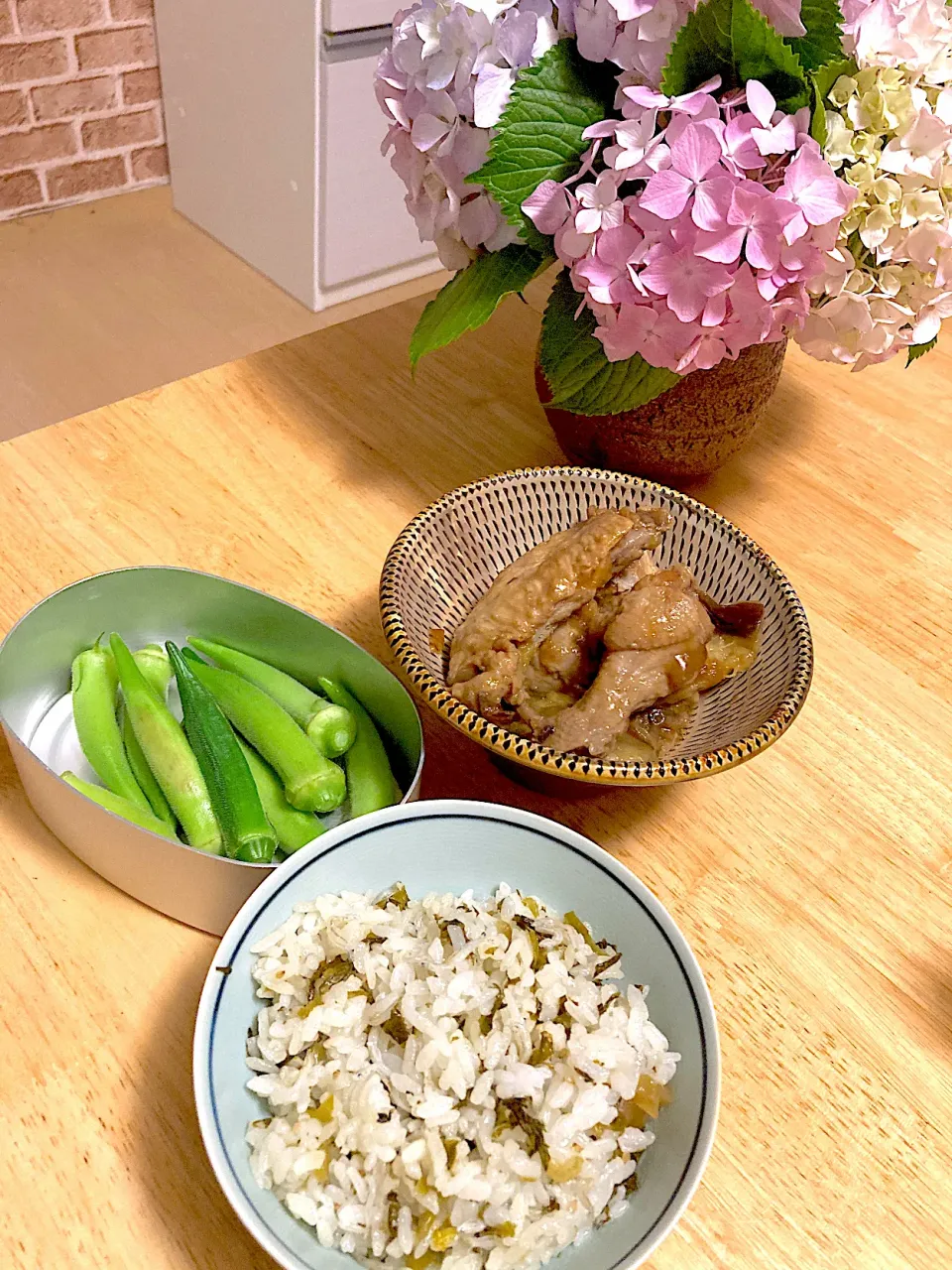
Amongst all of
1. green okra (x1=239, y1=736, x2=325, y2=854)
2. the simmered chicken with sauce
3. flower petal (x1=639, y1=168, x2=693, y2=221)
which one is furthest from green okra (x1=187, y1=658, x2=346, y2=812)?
flower petal (x1=639, y1=168, x2=693, y2=221)

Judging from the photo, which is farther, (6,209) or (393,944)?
(6,209)

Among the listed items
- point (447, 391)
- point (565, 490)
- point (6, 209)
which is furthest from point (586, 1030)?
point (6, 209)

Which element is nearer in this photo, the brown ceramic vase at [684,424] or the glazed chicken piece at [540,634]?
the glazed chicken piece at [540,634]

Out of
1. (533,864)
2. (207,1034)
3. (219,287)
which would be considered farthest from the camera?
(219,287)

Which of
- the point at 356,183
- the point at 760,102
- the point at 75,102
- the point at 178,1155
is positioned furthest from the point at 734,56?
the point at 75,102

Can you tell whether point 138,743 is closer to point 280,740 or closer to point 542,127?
point 280,740

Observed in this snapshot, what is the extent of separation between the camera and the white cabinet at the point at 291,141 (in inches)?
84.7

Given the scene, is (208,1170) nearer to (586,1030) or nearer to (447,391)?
(586,1030)

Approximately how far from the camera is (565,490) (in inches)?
36.3

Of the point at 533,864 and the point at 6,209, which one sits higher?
the point at 533,864

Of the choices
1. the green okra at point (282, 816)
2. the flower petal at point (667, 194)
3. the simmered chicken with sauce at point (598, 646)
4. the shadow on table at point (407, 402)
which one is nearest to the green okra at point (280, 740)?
the green okra at point (282, 816)

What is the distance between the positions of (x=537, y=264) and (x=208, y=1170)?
2.22 feet

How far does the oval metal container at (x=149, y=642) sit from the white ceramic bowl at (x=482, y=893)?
0.03 m

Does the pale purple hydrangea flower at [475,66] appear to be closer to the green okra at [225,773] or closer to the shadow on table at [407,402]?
the shadow on table at [407,402]
